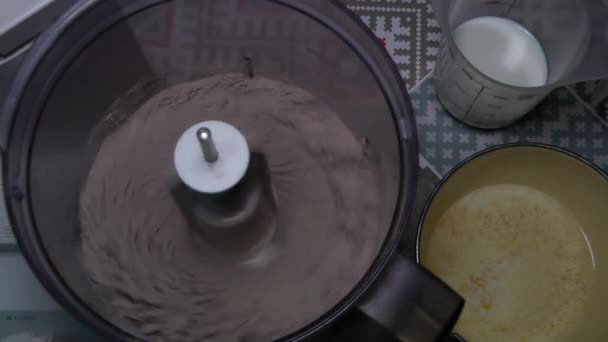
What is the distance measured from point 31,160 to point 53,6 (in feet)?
0.36

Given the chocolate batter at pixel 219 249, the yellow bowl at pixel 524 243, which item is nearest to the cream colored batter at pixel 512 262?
the yellow bowl at pixel 524 243

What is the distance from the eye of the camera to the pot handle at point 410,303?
322 millimetres

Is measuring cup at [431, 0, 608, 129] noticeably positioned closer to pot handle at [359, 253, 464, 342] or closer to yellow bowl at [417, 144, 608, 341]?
yellow bowl at [417, 144, 608, 341]

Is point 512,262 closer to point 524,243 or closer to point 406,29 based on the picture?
point 524,243

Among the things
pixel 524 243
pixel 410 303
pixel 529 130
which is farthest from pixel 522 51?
pixel 410 303

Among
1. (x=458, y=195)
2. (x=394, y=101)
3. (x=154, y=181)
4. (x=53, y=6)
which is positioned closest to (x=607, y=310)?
(x=458, y=195)

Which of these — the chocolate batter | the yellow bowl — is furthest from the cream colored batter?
the chocolate batter

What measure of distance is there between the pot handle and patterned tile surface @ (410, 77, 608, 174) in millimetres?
243

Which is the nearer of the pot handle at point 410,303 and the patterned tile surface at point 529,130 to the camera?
the pot handle at point 410,303

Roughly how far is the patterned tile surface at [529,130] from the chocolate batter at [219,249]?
15 cm

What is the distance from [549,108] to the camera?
22.0 inches

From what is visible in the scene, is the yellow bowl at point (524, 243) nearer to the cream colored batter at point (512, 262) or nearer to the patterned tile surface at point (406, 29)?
the cream colored batter at point (512, 262)

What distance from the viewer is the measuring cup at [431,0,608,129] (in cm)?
49

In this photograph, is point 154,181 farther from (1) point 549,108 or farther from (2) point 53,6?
(1) point 549,108
